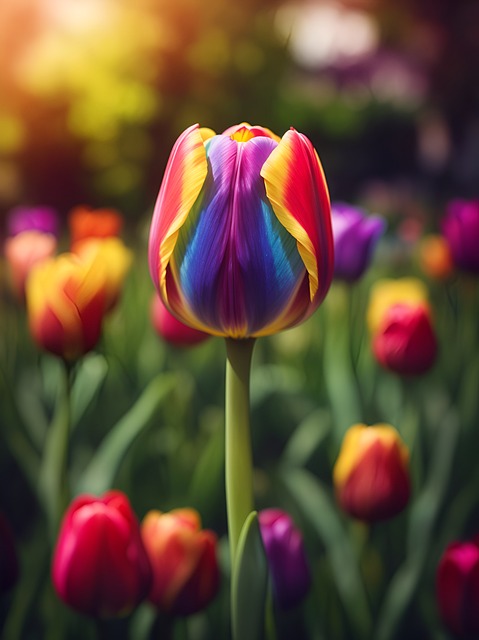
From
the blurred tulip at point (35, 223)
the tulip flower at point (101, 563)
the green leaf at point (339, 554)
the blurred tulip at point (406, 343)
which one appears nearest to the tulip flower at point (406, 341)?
the blurred tulip at point (406, 343)

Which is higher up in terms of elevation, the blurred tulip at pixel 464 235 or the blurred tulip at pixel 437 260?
the blurred tulip at pixel 464 235

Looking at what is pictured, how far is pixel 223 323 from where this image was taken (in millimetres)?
375

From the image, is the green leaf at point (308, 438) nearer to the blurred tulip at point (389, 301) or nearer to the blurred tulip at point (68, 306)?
the blurred tulip at point (389, 301)

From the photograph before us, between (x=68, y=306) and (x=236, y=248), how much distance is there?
Result: 0.19m

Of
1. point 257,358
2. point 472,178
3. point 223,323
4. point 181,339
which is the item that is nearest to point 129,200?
point 472,178

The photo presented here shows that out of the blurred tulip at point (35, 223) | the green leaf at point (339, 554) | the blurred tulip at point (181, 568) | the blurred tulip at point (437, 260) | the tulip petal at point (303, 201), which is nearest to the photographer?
the tulip petal at point (303, 201)

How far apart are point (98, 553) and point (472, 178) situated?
317 centimetres

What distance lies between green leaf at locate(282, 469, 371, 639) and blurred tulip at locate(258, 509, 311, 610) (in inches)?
4.3

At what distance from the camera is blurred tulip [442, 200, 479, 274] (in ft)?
2.80

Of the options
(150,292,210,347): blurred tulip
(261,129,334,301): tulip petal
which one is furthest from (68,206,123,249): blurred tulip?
(261,129,334,301): tulip petal

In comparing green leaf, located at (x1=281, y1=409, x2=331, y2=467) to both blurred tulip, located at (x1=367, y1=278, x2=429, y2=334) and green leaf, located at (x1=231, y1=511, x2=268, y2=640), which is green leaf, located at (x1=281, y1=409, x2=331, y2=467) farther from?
green leaf, located at (x1=231, y1=511, x2=268, y2=640)

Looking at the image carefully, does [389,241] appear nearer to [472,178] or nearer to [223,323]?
[223,323]

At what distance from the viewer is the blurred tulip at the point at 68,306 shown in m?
0.51

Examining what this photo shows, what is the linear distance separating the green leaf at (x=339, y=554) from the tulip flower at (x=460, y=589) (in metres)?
0.08
